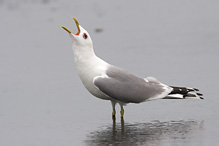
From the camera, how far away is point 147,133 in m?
8.36

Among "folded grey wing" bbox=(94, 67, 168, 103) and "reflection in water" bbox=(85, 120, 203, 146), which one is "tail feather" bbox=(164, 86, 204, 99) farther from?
"reflection in water" bbox=(85, 120, 203, 146)

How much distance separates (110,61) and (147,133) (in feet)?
16.3

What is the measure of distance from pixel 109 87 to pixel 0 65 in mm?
5015

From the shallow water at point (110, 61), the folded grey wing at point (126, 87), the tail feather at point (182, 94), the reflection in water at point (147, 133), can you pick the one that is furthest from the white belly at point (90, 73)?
the tail feather at point (182, 94)

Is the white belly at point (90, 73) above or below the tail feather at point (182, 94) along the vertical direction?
above

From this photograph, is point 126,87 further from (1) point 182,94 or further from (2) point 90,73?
(1) point 182,94

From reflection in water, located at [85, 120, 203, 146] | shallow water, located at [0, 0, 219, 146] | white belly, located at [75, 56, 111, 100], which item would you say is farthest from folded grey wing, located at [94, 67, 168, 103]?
reflection in water, located at [85, 120, 203, 146]

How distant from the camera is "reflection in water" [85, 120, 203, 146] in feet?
26.1

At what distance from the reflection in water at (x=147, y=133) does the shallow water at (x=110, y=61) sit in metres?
0.01

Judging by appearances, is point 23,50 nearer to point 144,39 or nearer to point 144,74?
point 144,39

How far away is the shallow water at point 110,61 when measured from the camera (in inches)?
336

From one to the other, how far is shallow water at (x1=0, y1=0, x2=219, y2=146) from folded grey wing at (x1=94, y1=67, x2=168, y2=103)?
301mm

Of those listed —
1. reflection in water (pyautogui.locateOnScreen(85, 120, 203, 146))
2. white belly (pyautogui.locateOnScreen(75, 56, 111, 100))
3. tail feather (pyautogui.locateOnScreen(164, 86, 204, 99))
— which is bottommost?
reflection in water (pyautogui.locateOnScreen(85, 120, 203, 146))

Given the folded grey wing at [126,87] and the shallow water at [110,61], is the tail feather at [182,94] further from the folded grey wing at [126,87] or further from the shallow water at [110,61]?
the shallow water at [110,61]
